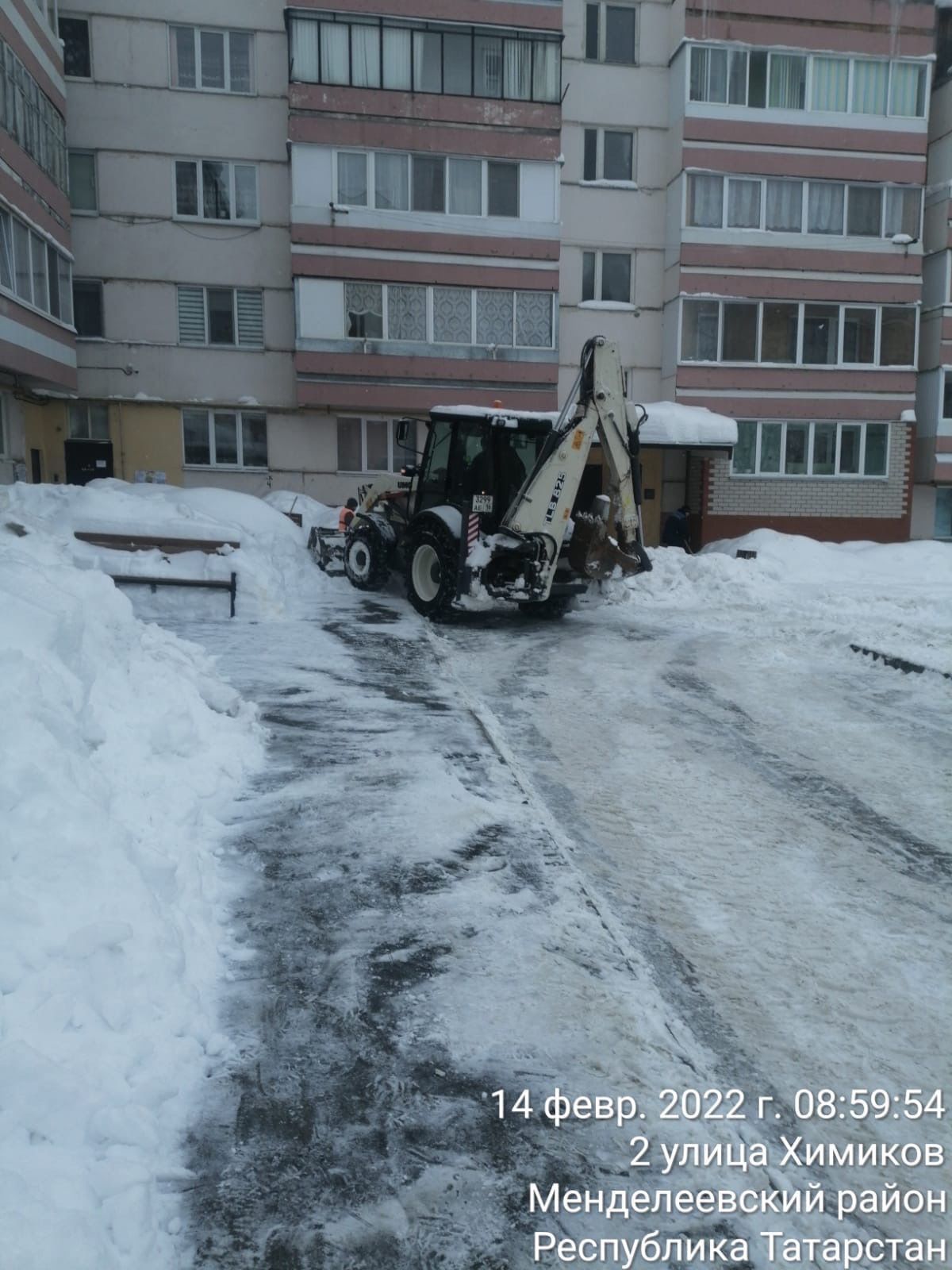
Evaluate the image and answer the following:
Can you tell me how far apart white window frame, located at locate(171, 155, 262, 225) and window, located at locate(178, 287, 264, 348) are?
152 cm

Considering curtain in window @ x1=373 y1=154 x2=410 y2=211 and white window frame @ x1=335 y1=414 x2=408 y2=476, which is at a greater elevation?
curtain in window @ x1=373 y1=154 x2=410 y2=211

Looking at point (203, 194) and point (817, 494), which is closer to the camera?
point (203, 194)

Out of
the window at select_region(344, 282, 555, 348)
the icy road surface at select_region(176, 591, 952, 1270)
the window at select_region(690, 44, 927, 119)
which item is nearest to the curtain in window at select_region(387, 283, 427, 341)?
the window at select_region(344, 282, 555, 348)

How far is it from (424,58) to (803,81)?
8.91 meters

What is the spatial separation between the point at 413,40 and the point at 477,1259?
962 inches

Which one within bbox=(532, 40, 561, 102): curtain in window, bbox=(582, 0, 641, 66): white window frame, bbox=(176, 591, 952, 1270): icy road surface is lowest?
bbox=(176, 591, 952, 1270): icy road surface

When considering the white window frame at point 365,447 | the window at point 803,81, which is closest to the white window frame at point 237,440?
the white window frame at point 365,447

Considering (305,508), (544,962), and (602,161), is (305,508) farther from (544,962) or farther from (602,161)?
(544,962)

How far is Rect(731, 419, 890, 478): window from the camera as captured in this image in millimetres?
24031

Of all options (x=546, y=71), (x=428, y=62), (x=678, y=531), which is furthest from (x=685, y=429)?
(x=428, y=62)

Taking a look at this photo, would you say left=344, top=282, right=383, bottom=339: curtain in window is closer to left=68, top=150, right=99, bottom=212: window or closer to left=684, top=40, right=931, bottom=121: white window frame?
left=68, top=150, right=99, bottom=212: window

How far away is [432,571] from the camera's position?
530 inches

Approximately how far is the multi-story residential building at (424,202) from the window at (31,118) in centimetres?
482

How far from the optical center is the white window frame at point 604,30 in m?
24.0
